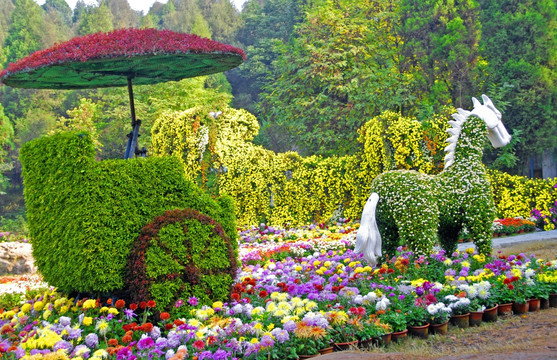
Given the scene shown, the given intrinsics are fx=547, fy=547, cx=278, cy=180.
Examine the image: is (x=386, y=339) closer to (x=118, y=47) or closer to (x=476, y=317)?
(x=476, y=317)

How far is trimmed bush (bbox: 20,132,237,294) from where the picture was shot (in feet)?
19.7

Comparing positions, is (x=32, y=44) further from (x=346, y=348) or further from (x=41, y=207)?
(x=346, y=348)

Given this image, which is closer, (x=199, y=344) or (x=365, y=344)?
(x=199, y=344)

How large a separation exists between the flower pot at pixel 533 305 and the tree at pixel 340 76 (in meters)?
14.6

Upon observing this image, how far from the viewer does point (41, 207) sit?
6637 mm

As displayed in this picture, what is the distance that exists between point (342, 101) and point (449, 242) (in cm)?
1500

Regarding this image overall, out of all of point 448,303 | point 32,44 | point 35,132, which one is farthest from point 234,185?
point 32,44

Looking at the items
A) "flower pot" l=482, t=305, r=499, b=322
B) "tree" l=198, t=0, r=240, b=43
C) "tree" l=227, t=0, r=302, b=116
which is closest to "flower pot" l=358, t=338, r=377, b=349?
"flower pot" l=482, t=305, r=499, b=322

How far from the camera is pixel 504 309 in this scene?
5.93 m

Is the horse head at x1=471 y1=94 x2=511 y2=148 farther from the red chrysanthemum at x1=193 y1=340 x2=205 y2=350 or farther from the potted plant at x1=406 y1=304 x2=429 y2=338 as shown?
the red chrysanthemum at x1=193 y1=340 x2=205 y2=350

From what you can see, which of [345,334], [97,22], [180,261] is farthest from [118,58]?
[97,22]

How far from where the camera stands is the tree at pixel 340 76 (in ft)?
68.0

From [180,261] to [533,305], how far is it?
12.9ft

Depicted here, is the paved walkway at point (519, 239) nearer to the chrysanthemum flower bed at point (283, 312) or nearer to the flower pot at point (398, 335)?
the chrysanthemum flower bed at point (283, 312)
